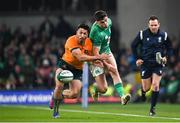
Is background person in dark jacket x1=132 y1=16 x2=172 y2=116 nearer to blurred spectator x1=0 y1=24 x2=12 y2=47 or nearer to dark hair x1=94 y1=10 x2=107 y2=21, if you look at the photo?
dark hair x1=94 y1=10 x2=107 y2=21

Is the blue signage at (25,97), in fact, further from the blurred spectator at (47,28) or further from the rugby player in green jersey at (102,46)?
the rugby player in green jersey at (102,46)

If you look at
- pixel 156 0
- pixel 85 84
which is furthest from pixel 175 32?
pixel 85 84

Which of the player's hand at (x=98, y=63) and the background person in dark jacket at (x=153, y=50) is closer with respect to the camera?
the player's hand at (x=98, y=63)

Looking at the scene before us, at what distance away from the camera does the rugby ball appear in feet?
60.4

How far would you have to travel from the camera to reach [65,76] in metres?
18.4

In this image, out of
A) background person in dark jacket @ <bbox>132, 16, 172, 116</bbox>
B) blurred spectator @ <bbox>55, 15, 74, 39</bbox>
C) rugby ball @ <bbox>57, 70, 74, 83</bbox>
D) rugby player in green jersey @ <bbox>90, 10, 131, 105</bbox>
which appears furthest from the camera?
blurred spectator @ <bbox>55, 15, 74, 39</bbox>

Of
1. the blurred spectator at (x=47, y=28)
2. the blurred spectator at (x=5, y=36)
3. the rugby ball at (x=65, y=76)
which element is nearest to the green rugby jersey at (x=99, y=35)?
the rugby ball at (x=65, y=76)

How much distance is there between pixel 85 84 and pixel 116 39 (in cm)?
1023

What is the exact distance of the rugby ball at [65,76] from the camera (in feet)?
60.4

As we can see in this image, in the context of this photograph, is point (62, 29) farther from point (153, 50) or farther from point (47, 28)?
point (153, 50)

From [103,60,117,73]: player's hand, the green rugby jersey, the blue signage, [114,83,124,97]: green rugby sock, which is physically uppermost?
the green rugby jersey

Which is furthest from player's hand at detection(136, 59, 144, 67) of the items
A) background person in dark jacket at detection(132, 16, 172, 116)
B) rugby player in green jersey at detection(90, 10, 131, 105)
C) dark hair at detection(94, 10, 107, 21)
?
dark hair at detection(94, 10, 107, 21)

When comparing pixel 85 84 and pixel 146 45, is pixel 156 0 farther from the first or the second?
pixel 146 45

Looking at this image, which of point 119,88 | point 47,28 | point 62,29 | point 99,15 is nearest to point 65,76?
point 119,88
